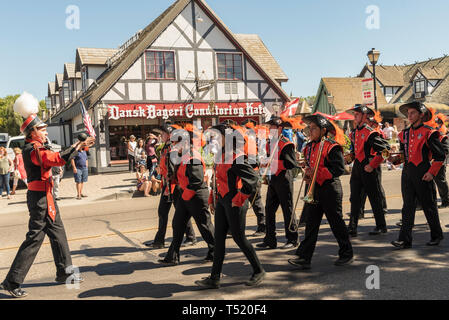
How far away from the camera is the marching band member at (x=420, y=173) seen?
5969mm

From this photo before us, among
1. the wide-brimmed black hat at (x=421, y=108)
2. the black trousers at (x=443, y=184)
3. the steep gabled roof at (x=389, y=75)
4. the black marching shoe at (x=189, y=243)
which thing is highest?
the steep gabled roof at (x=389, y=75)

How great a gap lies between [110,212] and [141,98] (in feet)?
40.4

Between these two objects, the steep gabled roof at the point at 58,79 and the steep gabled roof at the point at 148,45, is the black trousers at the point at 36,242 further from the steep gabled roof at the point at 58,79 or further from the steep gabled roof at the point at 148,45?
the steep gabled roof at the point at 58,79

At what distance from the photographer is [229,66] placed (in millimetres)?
23859

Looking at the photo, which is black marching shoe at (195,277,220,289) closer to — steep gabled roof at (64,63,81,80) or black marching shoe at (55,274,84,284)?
black marching shoe at (55,274,84,284)

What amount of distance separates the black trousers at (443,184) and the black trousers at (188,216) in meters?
5.56

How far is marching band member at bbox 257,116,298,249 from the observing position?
633 cm

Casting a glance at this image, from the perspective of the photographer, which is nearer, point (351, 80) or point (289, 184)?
point (289, 184)

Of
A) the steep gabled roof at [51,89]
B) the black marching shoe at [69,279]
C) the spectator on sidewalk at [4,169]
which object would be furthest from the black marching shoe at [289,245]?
the steep gabled roof at [51,89]

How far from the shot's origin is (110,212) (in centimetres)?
1059

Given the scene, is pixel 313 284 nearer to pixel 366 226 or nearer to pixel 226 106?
pixel 366 226

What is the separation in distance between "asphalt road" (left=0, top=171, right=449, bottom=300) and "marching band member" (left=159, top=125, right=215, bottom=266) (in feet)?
1.00
